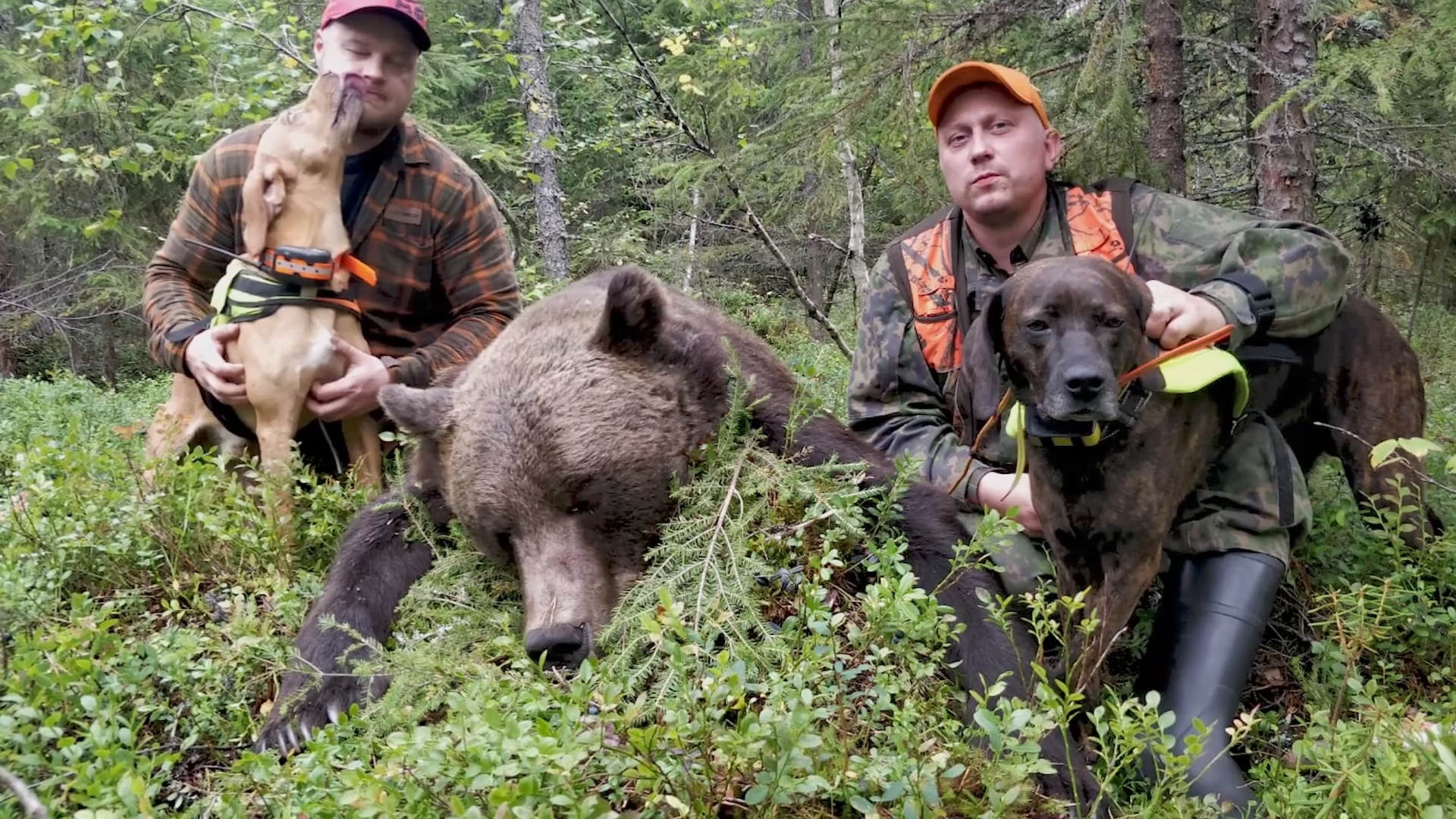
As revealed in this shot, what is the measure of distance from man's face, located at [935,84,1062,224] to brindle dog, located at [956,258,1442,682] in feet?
2.56

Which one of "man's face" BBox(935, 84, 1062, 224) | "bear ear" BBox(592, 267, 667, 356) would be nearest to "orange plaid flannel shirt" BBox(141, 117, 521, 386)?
"bear ear" BBox(592, 267, 667, 356)

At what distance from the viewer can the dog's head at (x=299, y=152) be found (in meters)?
3.83

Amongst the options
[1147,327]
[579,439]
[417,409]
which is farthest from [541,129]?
[1147,327]

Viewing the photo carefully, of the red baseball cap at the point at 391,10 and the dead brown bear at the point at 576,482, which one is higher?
the red baseball cap at the point at 391,10

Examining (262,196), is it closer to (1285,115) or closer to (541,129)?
(1285,115)

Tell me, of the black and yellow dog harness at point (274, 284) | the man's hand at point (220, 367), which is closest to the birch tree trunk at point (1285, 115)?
the black and yellow dog harness at point (274, 284)

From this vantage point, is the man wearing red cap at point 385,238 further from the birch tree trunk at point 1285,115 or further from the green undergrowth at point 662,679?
the birch tree trunk at point 1285,115

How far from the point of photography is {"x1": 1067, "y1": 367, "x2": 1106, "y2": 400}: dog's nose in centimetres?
293

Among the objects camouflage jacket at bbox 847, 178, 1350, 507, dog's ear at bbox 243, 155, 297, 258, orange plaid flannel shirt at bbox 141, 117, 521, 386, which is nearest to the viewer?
camouflage jacket at bbox 847, 178, 1350, 507

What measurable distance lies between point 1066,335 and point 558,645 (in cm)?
189

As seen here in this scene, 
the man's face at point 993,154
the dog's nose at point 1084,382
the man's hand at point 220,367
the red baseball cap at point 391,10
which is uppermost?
the red baseball cap at point 391,10

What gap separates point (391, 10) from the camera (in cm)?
460

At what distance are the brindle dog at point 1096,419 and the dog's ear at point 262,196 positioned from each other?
285 cm

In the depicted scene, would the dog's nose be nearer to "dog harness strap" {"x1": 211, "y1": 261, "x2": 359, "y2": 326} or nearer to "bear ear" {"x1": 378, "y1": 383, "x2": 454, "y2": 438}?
"bear ear" {"x1": 378, "y1": 383, "x2": 454, "y2": 438}
